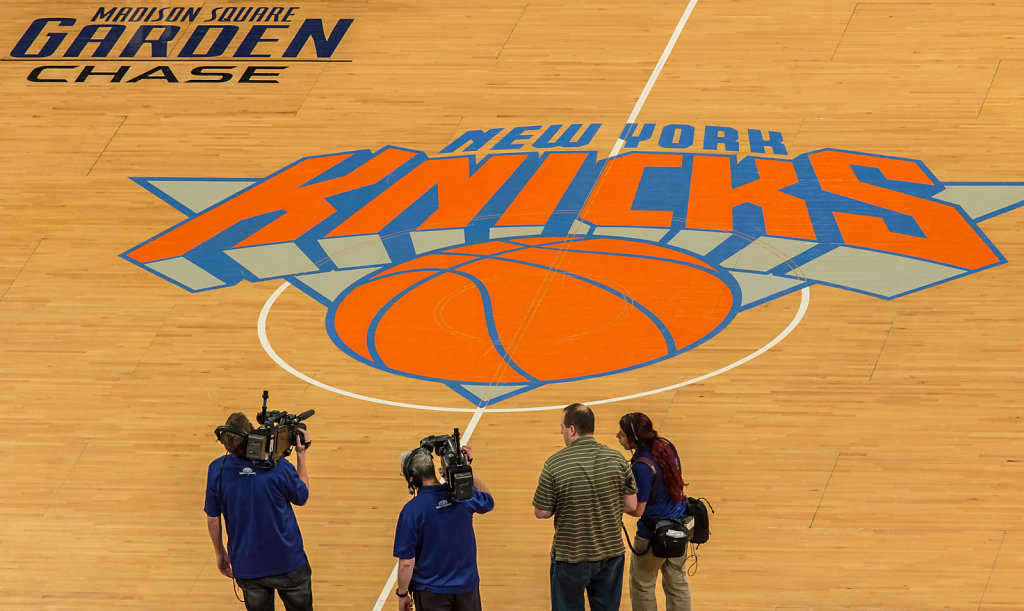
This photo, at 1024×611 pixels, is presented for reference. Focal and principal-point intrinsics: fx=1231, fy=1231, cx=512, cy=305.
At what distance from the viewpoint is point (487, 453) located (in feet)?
31.1

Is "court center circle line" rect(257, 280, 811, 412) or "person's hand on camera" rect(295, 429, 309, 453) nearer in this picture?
"person's hand on camera" rect(295, 429, 309, 453)

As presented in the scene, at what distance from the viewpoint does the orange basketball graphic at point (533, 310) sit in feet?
35.1

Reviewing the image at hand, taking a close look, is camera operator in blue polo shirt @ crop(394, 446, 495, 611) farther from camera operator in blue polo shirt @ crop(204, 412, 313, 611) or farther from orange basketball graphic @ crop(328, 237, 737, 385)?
orange basketball graphic @ crop(328, 237, 737, 385)

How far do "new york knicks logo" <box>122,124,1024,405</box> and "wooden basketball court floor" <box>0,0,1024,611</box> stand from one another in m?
0.26

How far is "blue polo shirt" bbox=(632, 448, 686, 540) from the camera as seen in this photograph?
6871 millimetres

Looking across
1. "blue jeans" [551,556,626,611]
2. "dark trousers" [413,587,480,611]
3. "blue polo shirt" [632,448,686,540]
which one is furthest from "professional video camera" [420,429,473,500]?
"blue polo shirt" [632,448,686,540]

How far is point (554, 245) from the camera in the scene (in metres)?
12.4

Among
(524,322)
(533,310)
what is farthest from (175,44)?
(524,322)

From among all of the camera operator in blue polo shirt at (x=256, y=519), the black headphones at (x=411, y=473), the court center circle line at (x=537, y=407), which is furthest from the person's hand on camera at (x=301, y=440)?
the court center circle line at (x=537, y=407)

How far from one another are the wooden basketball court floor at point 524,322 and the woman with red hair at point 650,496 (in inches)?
30.4

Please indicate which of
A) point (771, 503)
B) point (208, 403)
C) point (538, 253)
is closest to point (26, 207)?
point (208, 403)

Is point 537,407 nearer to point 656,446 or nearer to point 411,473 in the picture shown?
point 656,446

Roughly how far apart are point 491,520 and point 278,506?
2.28 m

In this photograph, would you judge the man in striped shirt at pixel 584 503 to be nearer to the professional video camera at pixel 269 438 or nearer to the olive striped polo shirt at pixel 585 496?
the olive striped polo shirt at pixel 585 496
